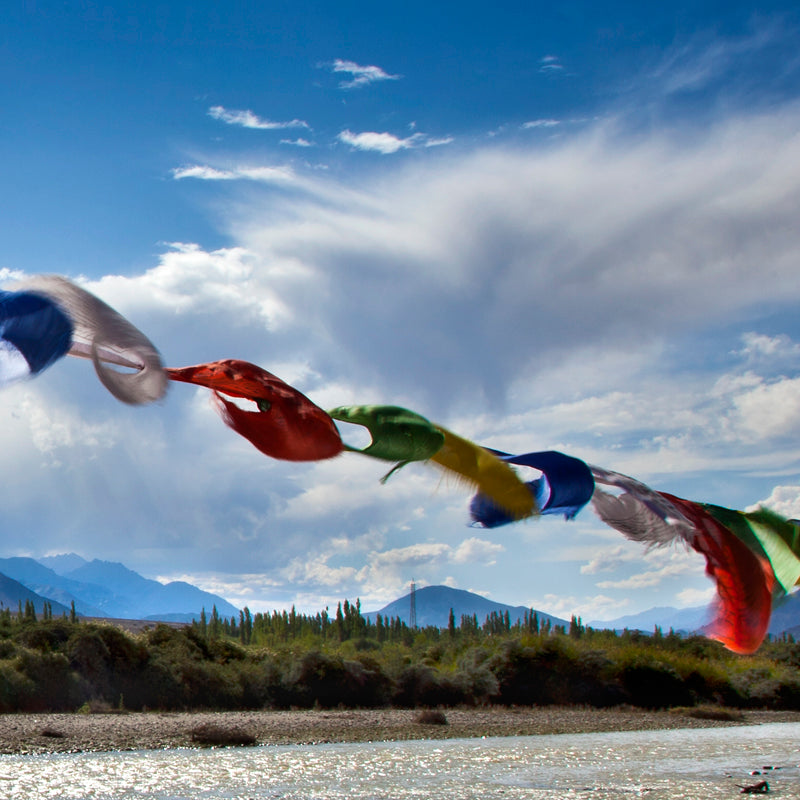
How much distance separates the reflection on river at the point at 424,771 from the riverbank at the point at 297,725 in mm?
1740

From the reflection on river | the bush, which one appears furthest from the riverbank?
the bush

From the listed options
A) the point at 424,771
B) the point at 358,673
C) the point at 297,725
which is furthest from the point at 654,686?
the point at 424,771

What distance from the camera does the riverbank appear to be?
3184 centimetres

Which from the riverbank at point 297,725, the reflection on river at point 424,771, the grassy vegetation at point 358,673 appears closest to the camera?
the reflection on river at point 424,771

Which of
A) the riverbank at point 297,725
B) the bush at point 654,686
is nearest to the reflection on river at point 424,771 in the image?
the riverbank at point 297,725

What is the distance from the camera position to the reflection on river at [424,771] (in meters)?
22.6

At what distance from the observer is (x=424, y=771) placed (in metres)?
26.7

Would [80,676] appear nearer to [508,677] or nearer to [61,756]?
[61,756]

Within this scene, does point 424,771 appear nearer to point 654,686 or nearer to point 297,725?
point 297,725

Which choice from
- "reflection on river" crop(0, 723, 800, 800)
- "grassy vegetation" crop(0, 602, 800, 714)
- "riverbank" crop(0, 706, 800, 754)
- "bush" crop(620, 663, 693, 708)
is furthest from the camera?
"bush" crop(620, 663, 693, 708)

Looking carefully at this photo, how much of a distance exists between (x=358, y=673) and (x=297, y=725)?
30.5 feet

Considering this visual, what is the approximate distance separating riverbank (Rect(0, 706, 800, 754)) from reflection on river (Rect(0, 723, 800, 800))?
174 centimetres

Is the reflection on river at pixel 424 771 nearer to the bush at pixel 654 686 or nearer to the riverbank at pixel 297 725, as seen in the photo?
the riverbank at pixel 297 725

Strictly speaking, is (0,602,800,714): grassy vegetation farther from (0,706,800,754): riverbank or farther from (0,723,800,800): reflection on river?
(0,723,800,800): reflection on river
